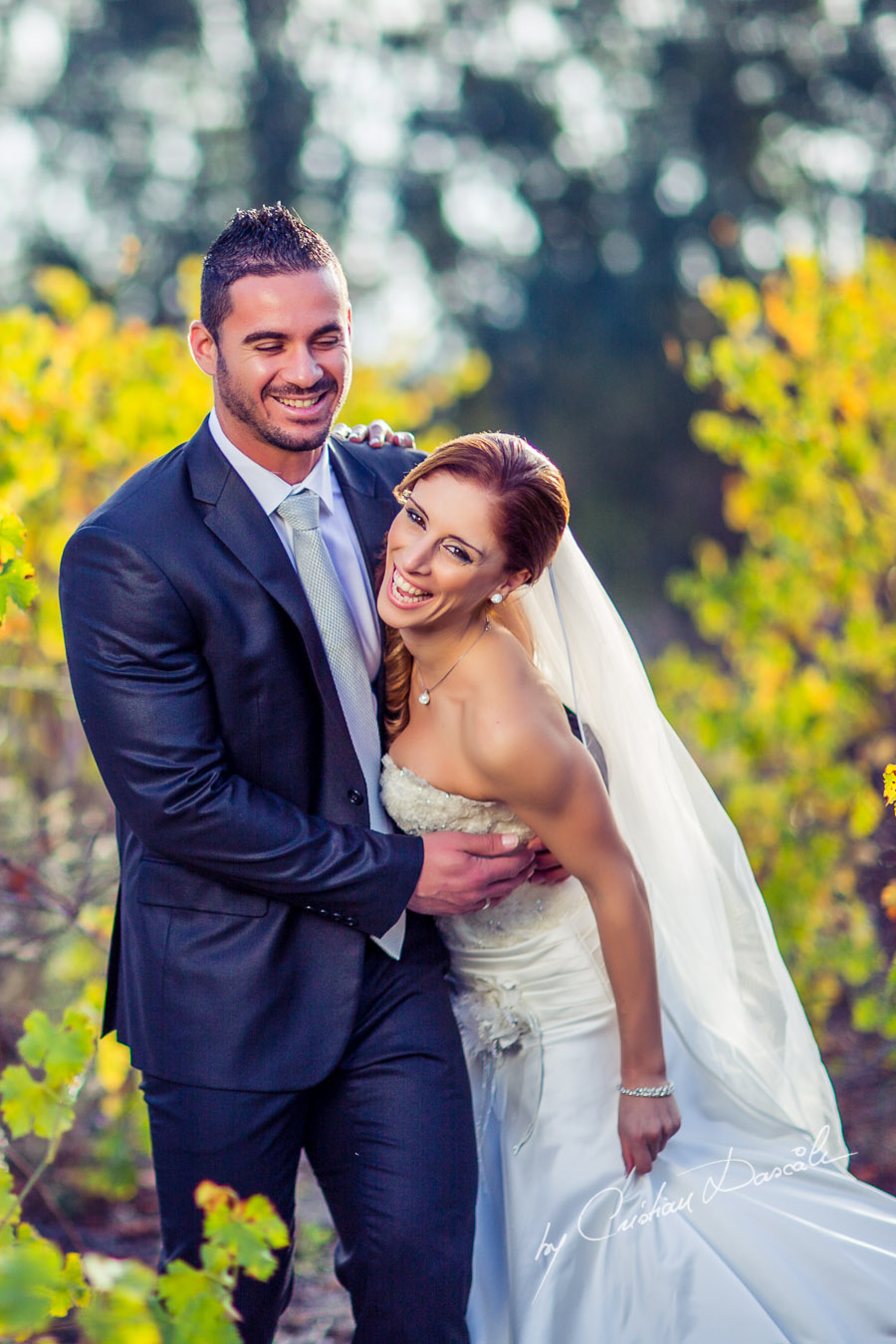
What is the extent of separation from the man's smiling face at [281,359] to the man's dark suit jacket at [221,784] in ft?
0.44

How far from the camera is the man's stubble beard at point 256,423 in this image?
279cm

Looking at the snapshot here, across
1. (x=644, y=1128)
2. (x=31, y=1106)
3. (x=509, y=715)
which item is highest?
(x=509, y=715)

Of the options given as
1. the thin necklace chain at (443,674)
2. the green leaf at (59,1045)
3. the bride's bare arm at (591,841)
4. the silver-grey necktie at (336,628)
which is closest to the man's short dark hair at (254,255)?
the silver-grey necktie at (336,628)

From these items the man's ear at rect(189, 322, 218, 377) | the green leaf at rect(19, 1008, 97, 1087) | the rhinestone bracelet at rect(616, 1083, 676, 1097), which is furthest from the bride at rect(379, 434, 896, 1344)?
the green leaf at rect(19, 1008, 97, 1087)

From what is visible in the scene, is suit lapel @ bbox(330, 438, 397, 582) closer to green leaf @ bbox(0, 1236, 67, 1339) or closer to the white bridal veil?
the white bridal veil

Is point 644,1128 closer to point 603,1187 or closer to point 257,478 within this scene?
point 603,1187

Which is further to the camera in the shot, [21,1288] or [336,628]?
[336,628]

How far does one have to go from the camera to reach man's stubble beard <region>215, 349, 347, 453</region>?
279 centimetres

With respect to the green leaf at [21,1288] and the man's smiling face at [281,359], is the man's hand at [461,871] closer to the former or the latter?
the man's smiling face at [281,359]

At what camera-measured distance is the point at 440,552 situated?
282cm

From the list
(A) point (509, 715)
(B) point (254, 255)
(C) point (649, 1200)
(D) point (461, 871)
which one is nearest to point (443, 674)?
(A) point (509, 715)

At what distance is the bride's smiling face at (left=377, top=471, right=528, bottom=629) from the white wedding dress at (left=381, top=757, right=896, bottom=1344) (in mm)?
383

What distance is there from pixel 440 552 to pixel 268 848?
0.72 m

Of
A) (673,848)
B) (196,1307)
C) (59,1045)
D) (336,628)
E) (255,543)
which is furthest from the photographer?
(673,848)
